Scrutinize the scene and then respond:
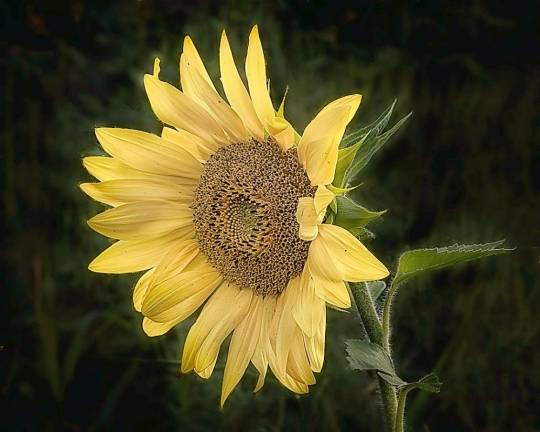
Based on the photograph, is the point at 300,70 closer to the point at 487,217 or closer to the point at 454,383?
the point at 487,217

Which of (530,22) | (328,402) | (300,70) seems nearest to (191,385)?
(328,402)

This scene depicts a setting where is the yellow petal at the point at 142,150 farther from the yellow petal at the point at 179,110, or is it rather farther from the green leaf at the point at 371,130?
the green leaf at the point at 371,130

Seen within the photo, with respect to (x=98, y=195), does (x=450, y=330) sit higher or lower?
lower

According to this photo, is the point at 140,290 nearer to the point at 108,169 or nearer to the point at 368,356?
the point at 108,169

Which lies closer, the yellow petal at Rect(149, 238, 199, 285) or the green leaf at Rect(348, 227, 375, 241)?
the green leaf at Rect(348, 227, 375, 241)

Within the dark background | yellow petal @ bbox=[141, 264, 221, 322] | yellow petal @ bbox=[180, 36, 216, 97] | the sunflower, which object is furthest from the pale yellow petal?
the dark background

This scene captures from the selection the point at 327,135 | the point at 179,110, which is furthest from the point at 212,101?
the point at 327,135

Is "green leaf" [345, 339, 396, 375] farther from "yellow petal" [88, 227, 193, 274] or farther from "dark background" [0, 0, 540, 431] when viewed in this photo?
"dark background" [0, 0, 540, 431]

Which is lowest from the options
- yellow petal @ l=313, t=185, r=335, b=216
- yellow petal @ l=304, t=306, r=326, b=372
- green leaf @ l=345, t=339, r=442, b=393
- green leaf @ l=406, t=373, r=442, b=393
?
green leaf @ l=406, t=373, r=442, b=393

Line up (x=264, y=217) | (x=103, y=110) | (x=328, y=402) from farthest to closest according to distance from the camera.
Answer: (x=103, y=110), (x=328, y=402), (x=264, y=217)
